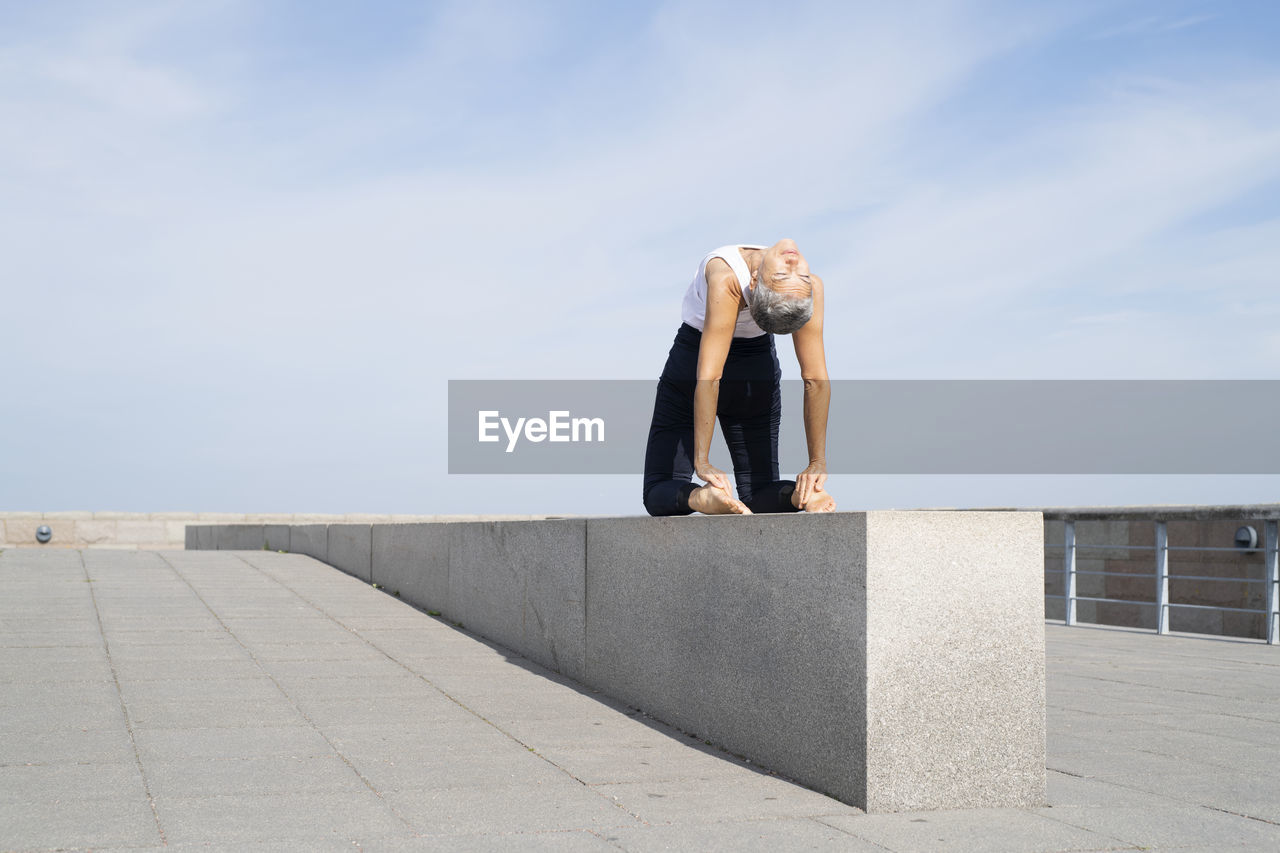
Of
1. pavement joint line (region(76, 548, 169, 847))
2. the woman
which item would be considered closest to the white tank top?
the woman

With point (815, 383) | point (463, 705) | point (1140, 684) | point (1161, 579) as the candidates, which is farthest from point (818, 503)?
point (1161, 579)

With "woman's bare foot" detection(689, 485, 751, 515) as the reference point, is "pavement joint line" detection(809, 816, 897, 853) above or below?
below

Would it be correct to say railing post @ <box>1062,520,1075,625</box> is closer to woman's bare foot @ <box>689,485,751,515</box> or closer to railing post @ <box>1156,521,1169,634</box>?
railing post @ <box>1156,521,1169,634</box>

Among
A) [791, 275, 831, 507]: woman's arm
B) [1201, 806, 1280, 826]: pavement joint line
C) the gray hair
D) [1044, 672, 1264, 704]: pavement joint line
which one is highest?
the gray hair

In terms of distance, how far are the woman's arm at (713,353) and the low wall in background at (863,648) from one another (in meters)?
0.26

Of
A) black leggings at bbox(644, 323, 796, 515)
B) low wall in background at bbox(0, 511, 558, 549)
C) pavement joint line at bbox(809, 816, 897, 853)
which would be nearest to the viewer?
pavement joint line at bbox(809, 816, 897, 853)

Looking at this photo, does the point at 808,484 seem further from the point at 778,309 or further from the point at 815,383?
the point at 778,309

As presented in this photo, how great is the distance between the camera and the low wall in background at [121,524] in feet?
66.1

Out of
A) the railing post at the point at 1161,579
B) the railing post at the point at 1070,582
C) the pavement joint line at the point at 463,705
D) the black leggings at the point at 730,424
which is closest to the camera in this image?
the pavement joint line at the point at 463,705

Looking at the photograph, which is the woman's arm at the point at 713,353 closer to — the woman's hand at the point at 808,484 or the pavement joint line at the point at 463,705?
the woman's hand at the point at 808,484

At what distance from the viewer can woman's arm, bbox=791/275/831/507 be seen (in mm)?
4816

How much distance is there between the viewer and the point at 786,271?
4.66m

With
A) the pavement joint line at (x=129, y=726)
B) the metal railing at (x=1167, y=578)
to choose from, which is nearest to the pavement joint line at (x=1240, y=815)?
the pavement joint line at (x=129, y=726)

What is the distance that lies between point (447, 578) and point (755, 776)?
4.60 metres
